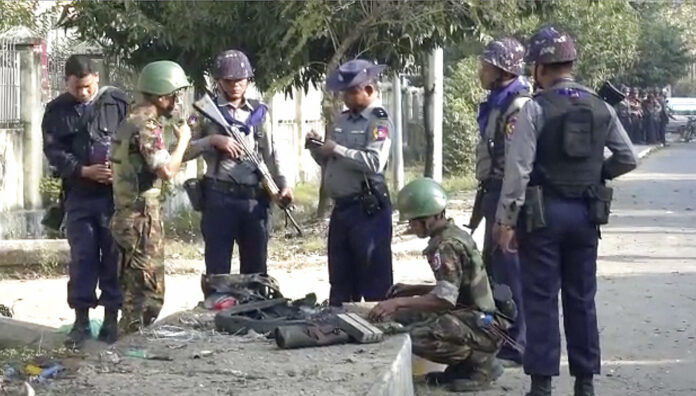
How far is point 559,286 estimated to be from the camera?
692cm

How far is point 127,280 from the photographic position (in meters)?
7.73

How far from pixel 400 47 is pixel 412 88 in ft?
54.4

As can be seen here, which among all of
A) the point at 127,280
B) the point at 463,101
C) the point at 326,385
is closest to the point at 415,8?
the point at 127,280

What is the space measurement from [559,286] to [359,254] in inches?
58.6

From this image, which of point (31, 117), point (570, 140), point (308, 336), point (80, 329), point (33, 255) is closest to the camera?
point (308, 336)

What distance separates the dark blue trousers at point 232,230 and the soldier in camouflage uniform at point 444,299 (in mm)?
1366

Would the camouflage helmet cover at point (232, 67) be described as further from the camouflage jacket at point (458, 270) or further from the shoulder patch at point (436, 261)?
the shoulder patch at point (436, 261)

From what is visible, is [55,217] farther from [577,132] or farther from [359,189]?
[577,132]

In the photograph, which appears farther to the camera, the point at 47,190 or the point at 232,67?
the point at 47,190

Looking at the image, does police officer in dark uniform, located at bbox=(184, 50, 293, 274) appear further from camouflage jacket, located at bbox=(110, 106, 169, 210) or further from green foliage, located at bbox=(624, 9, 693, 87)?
green foliage, located at bbox=(624, 9, 693, 87)

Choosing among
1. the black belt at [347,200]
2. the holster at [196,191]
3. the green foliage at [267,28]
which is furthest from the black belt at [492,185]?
the green foliage at [267,28]

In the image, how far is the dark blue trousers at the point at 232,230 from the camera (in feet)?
26.7

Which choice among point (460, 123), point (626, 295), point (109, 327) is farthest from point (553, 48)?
point (460, 123)

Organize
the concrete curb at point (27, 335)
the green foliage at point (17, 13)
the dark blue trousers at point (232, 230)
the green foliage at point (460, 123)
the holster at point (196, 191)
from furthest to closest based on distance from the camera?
the green foliage at point (460, 123), the green foliage at point (17, 13), the concrete curb at point (27, 335), the holster at point (196, 191), the dark blue trousers at point (232, 230)
